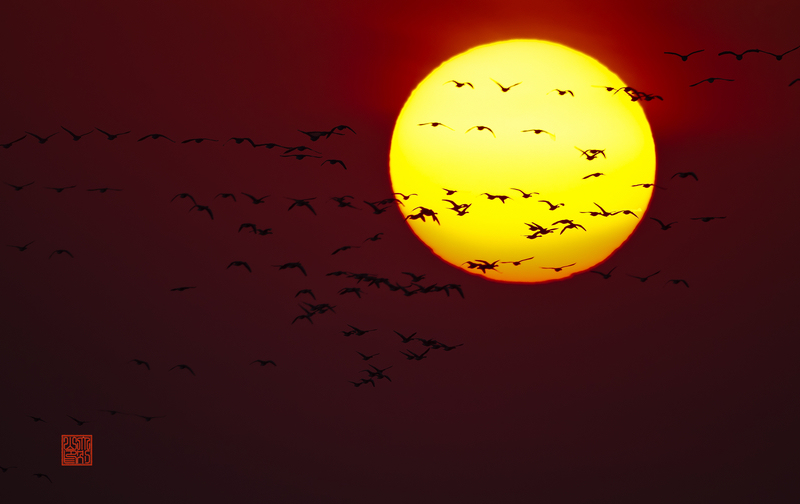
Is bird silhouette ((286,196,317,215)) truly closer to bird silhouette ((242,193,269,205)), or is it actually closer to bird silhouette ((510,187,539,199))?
bird silhouette ((242,193,269,205))

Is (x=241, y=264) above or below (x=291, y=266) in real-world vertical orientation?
below

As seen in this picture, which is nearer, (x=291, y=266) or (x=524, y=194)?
(x=291, y=266)

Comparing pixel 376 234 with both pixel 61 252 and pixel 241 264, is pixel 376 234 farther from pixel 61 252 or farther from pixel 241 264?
pixel 61 252

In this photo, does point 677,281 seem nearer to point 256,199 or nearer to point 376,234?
point 376,234

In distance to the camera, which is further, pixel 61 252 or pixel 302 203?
pixel 61 252

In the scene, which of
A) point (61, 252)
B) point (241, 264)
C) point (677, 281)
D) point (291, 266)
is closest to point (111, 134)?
point (61, 252)

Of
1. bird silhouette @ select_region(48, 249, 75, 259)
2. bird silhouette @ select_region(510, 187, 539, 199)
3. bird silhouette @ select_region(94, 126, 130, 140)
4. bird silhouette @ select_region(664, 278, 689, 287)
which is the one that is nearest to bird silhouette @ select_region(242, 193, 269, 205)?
bird silhouette @ select_region(94, 126, 130, 140)

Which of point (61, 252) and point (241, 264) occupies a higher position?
point (241, 264)

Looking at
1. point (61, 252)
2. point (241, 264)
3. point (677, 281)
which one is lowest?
point (61, 252)

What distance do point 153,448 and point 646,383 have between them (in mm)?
4342

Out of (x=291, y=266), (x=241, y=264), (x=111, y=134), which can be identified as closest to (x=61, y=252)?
(x=111, y=134)

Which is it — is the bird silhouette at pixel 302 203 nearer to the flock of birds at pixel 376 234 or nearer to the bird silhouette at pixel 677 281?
the flock of birds at pixel 376 234

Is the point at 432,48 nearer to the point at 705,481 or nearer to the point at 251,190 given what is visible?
the point at 251,190

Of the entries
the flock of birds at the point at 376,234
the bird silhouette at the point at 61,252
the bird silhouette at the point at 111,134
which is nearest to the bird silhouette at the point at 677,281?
the flock of birds at the point at 376,234
